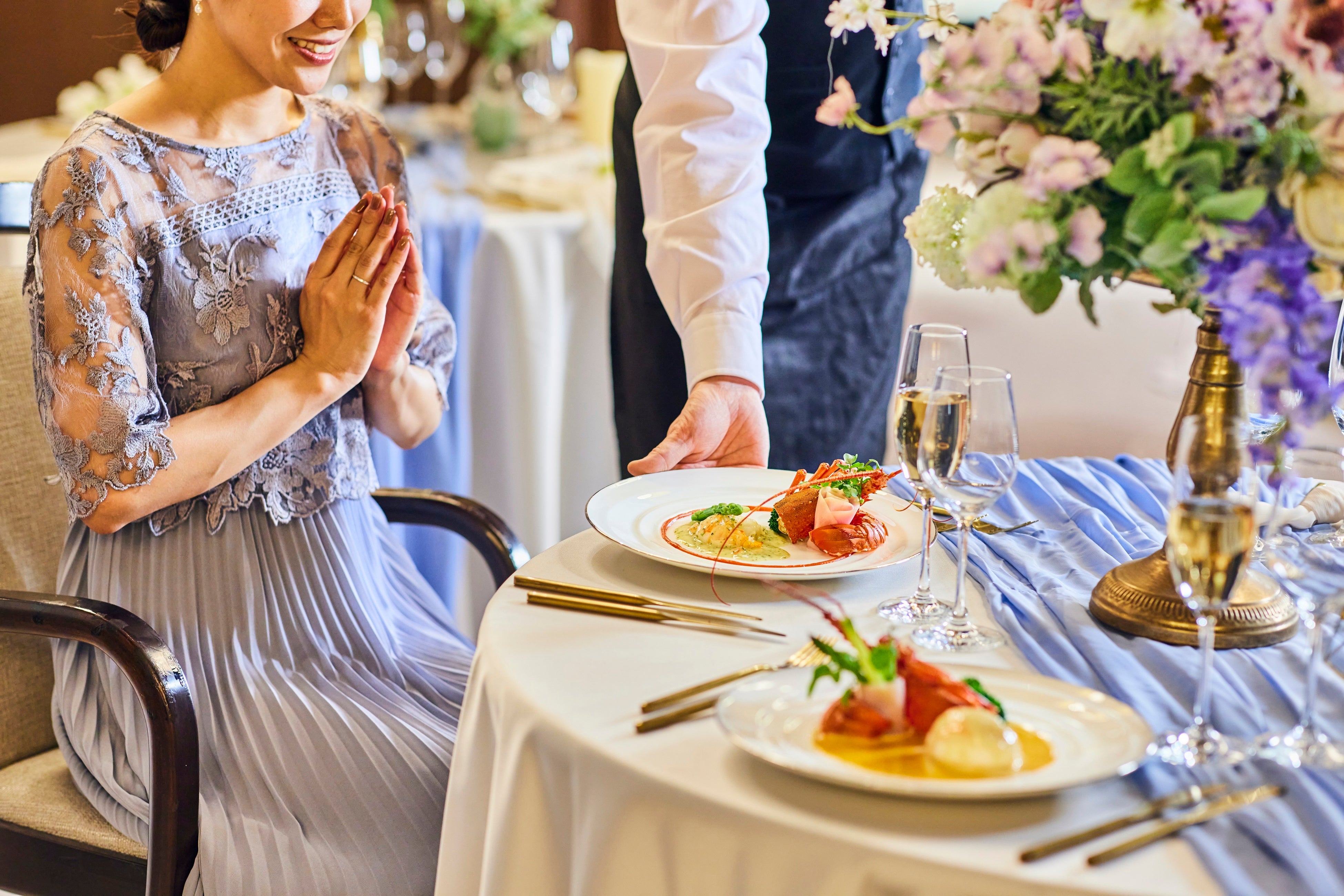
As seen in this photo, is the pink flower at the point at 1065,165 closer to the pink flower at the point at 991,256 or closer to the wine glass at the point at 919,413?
Result: the pink flower at the point at 991,256

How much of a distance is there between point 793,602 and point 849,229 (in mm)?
1255

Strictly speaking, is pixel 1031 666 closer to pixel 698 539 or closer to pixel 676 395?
pixel 698 539

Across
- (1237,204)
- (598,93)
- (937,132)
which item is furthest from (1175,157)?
(598,93)

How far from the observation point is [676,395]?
222 centimetres

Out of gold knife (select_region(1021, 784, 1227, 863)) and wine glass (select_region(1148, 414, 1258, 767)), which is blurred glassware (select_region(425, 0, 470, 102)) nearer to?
wine glass (select_region(1148, 414, 1258, 767))

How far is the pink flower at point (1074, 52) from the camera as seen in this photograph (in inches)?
35.3

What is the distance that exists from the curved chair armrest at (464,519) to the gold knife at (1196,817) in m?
0.96

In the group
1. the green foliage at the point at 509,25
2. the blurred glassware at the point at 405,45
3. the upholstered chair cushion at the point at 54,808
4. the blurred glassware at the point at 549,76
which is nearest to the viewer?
the upholstered chair cushion at the point at 54,808

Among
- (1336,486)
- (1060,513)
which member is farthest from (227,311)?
(1336,486)

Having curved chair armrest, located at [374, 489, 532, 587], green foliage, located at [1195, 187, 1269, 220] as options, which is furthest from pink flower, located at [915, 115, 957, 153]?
curved chair armrest, located at [374, 489, 532, 587]

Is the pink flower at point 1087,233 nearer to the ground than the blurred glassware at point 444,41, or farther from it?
nearer to the ground

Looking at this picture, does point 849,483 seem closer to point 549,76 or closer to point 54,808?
point 54,808

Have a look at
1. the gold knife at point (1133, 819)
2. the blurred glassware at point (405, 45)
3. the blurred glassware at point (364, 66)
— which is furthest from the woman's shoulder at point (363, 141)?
the blurred glassware at point (405, 45)

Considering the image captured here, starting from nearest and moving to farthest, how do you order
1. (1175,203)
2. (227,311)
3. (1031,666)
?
1. (1175,203)
2. (1031,666)
3. (227,311)
